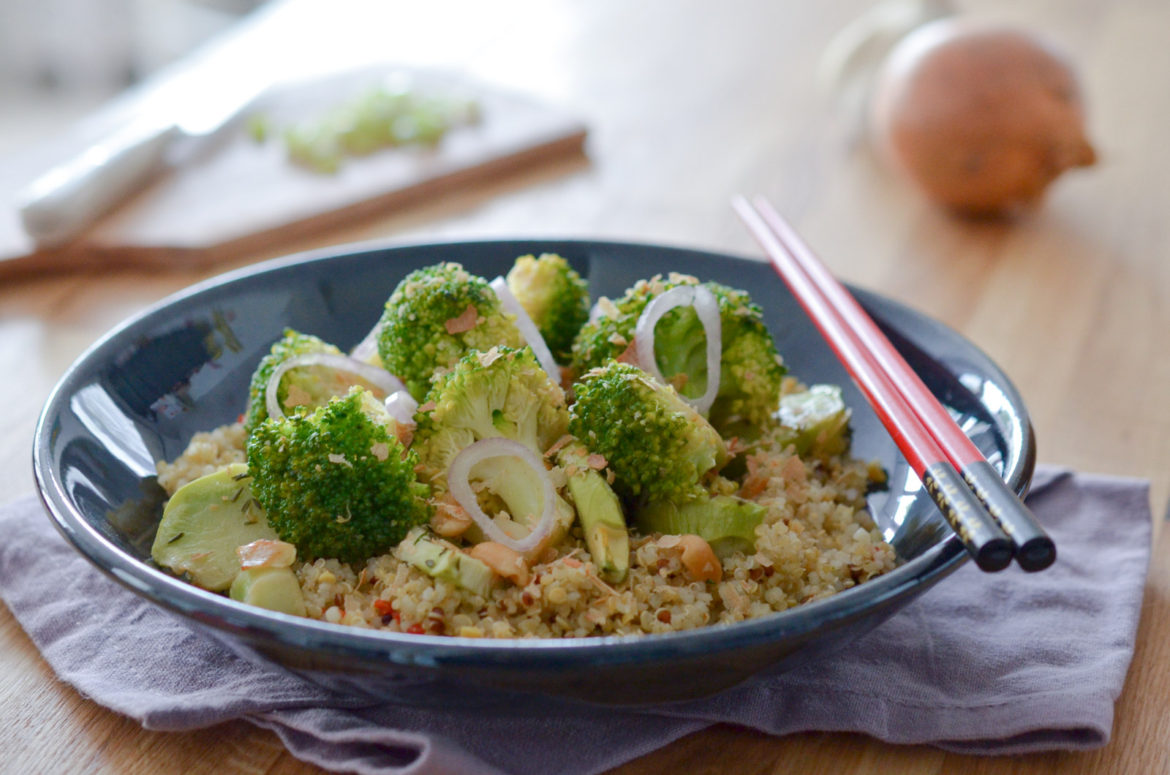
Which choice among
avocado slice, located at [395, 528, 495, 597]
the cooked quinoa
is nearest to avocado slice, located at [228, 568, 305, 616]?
the cooked quinoa

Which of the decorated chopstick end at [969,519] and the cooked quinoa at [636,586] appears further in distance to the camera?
the cooked quinoa at [636,586]

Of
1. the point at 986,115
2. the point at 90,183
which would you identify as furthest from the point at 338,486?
the point at 986,115

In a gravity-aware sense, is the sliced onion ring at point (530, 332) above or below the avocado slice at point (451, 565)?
above

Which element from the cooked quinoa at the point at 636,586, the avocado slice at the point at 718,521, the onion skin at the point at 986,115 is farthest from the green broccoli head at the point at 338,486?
the onion skin at the point at 986,115

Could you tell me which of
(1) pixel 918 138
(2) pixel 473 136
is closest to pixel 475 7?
(2) pixel 473 136

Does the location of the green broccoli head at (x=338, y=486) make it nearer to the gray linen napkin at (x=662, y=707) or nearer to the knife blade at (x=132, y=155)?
the gray linen napkin at (x=662, y=707)

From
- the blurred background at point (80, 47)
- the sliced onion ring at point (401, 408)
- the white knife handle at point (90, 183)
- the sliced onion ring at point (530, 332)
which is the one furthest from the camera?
the blurred background at point (80, 47)

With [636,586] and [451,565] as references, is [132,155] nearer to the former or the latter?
[451,565]
